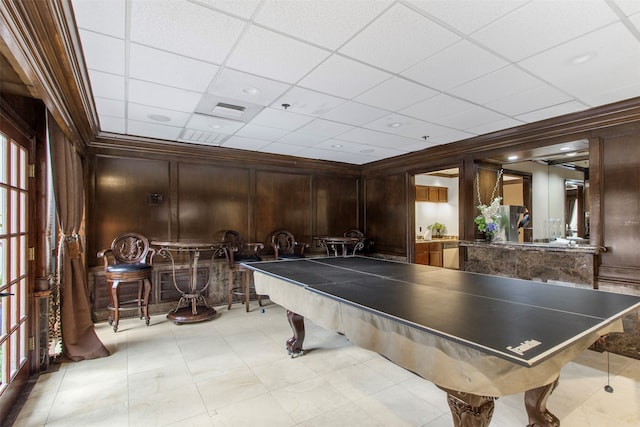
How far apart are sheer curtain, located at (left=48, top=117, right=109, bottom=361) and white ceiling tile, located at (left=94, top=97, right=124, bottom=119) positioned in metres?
0.48

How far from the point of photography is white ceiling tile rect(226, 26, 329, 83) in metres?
2.14

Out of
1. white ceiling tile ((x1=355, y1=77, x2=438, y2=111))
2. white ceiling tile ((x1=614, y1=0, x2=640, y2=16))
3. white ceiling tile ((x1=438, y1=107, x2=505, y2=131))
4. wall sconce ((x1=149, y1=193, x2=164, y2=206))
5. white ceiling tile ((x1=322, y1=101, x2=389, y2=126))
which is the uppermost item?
white ceiling tile ((x1=614, y1=0, x2=640, y2=16))

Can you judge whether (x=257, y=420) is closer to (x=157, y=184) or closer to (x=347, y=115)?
(x=347, y=115)

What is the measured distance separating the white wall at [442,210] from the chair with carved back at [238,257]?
15.6 ft

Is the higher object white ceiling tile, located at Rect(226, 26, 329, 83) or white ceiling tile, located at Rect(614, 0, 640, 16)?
white ceiling tile, located at Rect(226, 26, 329, 83)

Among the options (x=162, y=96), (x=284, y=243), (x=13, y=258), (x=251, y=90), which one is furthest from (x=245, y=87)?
(x=284, y=243)

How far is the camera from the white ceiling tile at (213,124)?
378 cm

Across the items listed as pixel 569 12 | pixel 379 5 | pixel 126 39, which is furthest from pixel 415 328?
pixel 126 39

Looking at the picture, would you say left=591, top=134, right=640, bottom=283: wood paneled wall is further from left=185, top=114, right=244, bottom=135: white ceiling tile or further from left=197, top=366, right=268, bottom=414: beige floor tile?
left=185, top=114, right=244, bottom=135: white ceiling tile

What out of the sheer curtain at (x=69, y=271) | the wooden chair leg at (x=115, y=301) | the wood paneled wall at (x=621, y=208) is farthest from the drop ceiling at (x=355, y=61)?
the wooden chair leg at (x=115, y=301)

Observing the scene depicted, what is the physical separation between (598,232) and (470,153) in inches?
74.6

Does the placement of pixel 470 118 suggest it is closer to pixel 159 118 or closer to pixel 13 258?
pixel 159 118

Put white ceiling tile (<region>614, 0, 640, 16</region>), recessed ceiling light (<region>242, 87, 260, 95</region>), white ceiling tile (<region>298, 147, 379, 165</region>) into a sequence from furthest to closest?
white ceiling tile (<region>298, 147, 379, 165</region>) < recessed ceiling light (<region>242, 87, 260, 95</region>) < white ceiling tile (<region>614, 0, 640, 16</region>)

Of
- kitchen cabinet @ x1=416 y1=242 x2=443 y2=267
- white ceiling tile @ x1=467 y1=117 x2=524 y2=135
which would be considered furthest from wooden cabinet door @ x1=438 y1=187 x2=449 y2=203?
white ceiling tile @ x1=467 y1=117 x2=524 y2=135
